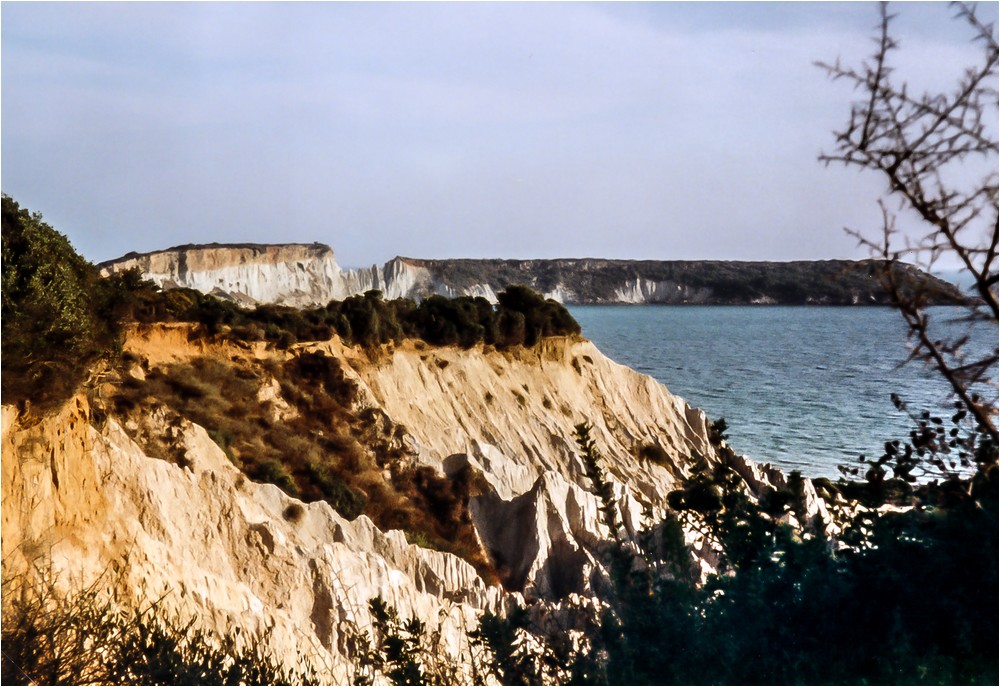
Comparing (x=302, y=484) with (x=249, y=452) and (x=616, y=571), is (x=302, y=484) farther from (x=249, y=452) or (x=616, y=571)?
(x=616, y=571)

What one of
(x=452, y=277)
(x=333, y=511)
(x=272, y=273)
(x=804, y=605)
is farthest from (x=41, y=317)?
(x=452, y=277)

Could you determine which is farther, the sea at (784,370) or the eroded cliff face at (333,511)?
the sea at (784,370)

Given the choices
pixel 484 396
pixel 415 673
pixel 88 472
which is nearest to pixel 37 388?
pixel 88 472

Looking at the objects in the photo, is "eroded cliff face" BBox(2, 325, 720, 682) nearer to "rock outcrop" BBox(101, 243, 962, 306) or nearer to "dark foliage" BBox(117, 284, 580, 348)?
"dark foliage" BBox(117, 284, 580, 348)

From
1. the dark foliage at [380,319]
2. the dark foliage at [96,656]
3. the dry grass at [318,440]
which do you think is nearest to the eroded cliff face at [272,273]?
the dark foliage at [380,319]

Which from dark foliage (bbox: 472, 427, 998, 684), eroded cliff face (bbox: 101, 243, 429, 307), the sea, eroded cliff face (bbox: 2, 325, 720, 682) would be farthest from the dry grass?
eroded cliff face (bbox: 101, 243, 429, 307)

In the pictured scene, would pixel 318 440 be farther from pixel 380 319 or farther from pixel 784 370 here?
pixel 784 370

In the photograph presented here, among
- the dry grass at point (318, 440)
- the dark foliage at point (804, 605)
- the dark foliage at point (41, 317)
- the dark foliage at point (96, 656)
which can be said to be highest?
the dark foliage at point (41, 317)

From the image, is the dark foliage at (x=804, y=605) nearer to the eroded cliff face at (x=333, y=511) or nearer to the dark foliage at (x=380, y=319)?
the eroded cliff face at (x=333, y=511)
